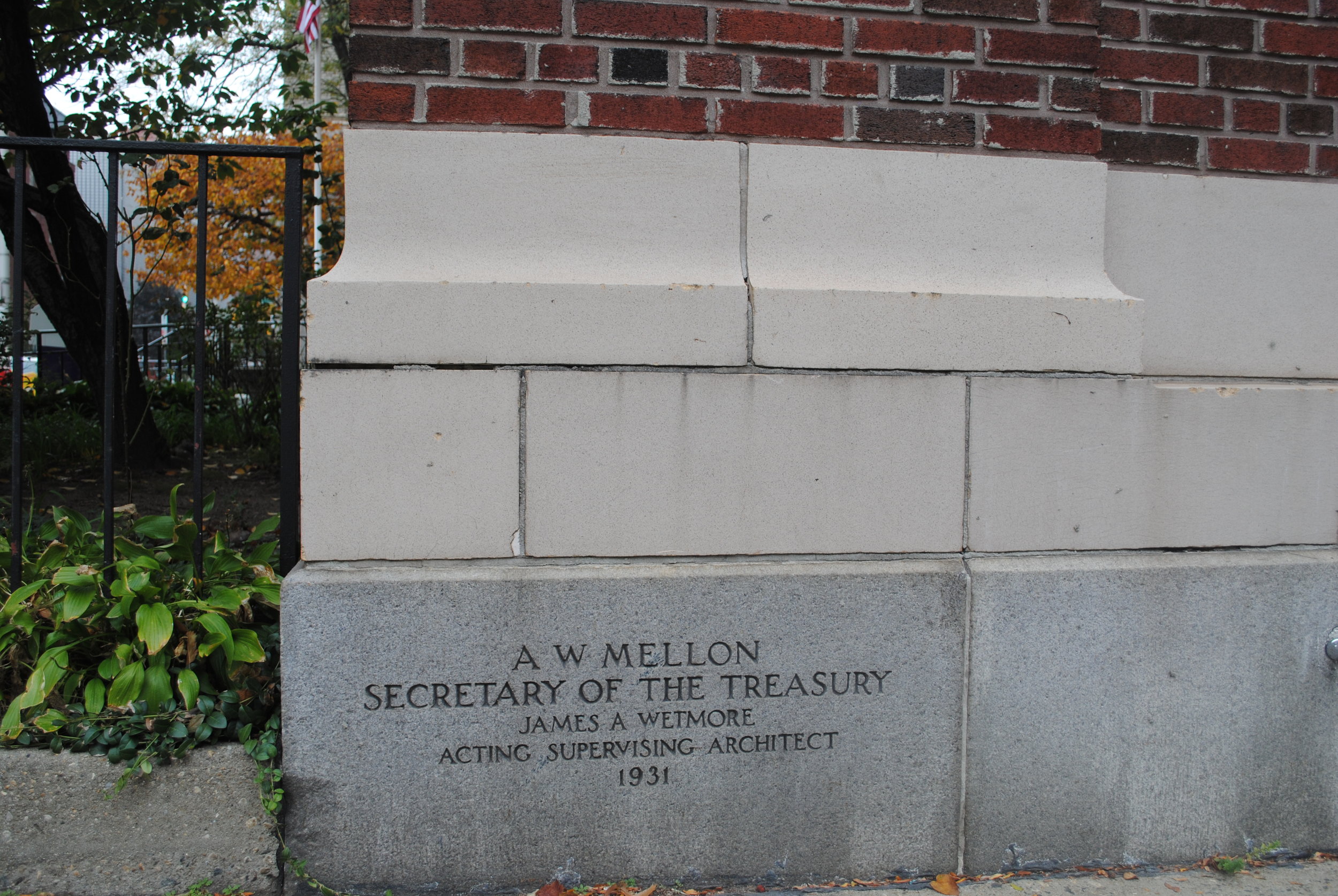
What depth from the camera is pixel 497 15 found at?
243cm

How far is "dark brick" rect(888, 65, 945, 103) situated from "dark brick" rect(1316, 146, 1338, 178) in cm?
128

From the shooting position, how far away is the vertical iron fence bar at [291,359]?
101 inches

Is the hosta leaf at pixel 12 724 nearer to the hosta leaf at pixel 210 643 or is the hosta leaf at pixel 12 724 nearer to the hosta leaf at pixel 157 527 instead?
the hosta leaf at pixel 210 643

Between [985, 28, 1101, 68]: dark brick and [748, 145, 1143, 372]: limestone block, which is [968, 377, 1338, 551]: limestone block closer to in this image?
[748, 145, 1143, 372]: limestone block

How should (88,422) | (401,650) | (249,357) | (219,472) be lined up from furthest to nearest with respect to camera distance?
(249,357), (88,422), (219,472), (401,650)

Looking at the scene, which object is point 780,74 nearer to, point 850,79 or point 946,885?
point 850,79

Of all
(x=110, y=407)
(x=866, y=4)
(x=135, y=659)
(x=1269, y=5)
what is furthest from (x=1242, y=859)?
(x=110, y=407)

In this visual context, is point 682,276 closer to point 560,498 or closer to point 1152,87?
point 560,498

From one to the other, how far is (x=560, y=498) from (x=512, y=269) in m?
0.62

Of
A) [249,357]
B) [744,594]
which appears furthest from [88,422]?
[744,594]

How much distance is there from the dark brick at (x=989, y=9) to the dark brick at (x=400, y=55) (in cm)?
133

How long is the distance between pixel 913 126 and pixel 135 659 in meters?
2.59

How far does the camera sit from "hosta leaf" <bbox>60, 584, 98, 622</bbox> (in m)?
2.49

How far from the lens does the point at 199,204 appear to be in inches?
98.1
